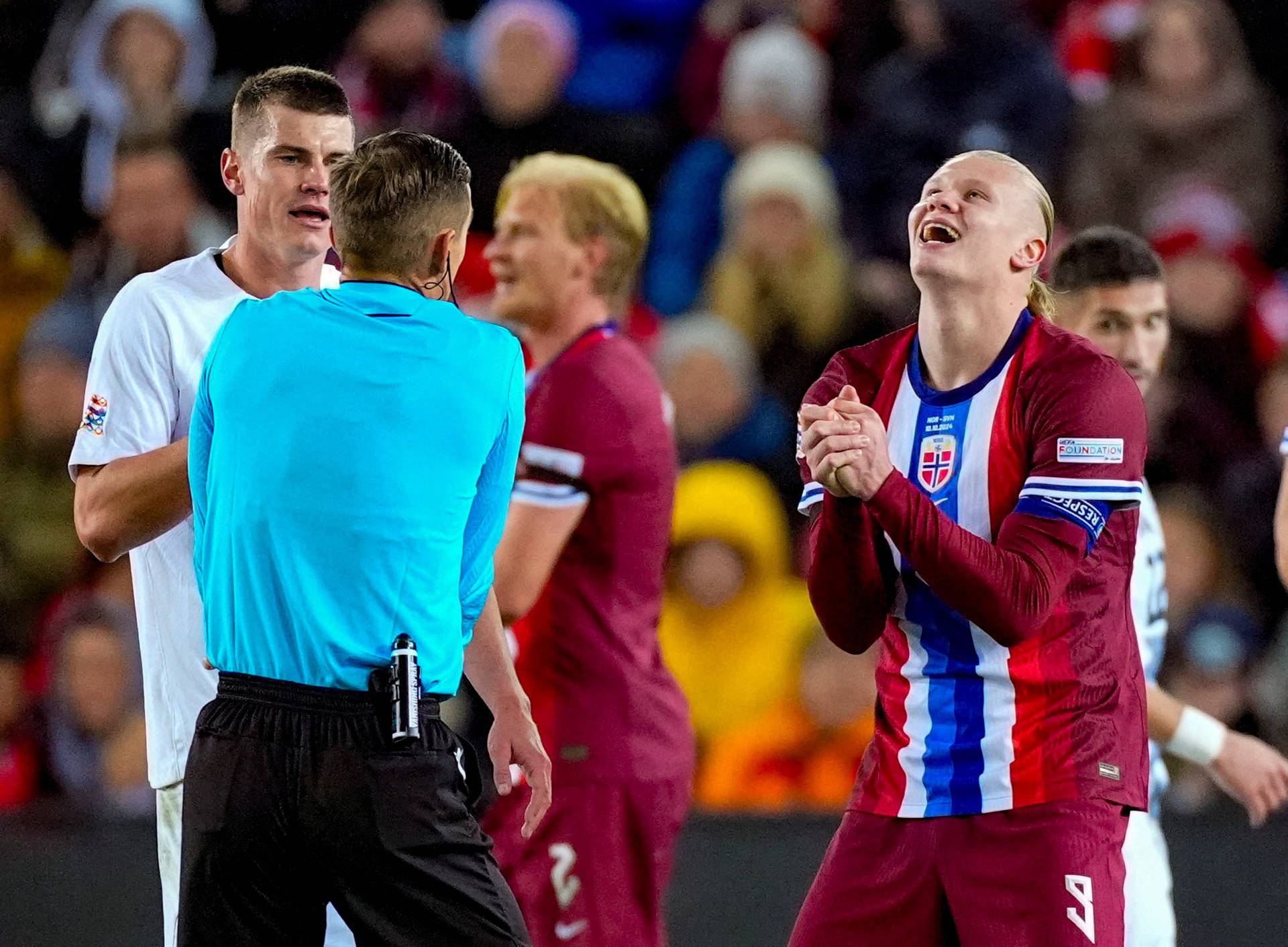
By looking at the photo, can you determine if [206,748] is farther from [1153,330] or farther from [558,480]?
[1153,330]

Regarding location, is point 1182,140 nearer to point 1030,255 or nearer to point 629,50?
point 629,50

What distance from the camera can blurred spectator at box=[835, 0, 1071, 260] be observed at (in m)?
8.34

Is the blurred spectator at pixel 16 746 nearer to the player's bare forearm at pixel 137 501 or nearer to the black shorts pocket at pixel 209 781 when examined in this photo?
the player's bare forearm at pixel 137 501

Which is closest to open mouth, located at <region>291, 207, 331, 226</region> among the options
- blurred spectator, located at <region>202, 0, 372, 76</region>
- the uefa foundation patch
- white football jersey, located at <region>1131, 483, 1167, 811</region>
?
the uefa foundation patch

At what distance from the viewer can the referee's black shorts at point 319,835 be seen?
3127 mm

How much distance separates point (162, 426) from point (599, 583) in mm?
1344

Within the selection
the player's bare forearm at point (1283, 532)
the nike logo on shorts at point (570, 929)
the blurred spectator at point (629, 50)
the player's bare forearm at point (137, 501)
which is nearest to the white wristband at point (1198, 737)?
the player's bare forearm at point (1283, 532)

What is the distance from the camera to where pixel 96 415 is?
3744 millimetres

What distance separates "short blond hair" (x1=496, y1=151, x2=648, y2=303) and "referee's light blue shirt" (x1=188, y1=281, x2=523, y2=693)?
72.4 inches

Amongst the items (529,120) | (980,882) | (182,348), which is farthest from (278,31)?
(980,882)

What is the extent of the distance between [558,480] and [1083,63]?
16.7 feet

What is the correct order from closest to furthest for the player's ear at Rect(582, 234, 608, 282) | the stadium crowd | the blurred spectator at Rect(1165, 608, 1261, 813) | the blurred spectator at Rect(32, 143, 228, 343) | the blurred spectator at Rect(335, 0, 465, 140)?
1. the player's ear at Rect(582, 234, 608, 282)
2. the blurred spectator at Rect(1165, 608, 1261, 813)
3. the stadium crowd
4. the blurred spectator at Rect(32, 143, 228, 343)
5. the blurred spectator at Rect(335, 0, 465, 140)

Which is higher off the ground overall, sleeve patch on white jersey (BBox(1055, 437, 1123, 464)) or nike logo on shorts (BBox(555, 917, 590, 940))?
sleeve patch on white jersey (BBox(1055, 437, 1123, 464))

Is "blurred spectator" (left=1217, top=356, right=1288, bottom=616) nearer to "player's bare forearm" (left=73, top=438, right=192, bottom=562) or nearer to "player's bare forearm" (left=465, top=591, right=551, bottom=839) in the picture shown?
"player's bare forearm" (left=465, top=591, right=551, bottom=839)
